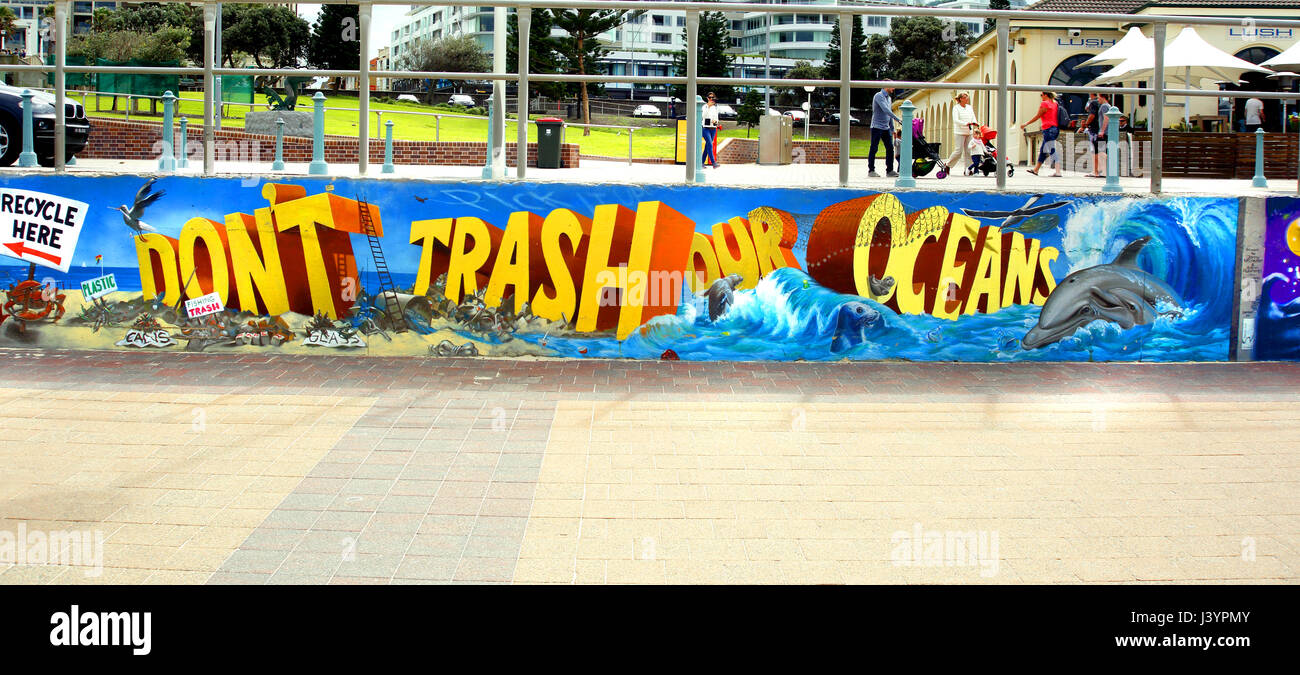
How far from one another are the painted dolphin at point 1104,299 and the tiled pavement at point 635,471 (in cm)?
72

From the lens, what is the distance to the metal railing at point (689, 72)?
999cm

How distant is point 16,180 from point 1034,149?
11117 mm

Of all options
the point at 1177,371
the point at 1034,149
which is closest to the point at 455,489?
the point at 1177,371

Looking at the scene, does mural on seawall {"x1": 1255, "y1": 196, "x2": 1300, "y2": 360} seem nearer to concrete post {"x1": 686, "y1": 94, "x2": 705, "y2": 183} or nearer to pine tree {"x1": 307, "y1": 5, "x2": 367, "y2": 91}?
concrete post {"x1": 686, "y1": 94, "x2": 705, "y2": 183}

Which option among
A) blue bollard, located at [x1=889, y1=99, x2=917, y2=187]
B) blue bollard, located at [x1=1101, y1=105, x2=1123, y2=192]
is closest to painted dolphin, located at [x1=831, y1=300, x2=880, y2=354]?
blue bollard, located at [x1=889, y1=99, x2=917, y2=187]

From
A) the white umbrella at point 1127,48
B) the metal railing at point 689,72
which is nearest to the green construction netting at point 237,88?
the metal railing at point 689,72

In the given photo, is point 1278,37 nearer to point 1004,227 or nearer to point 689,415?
point 1004,227

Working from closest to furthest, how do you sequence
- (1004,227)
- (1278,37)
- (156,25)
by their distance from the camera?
(1004,227) → (1278,37) → (156,25)

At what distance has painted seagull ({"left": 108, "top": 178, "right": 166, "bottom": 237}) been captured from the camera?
10.8 m

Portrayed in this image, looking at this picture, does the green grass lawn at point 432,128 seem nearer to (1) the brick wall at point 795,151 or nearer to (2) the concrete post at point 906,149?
(1) the brick wall at point 795,151

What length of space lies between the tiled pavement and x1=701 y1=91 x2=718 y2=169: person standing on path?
4098mm

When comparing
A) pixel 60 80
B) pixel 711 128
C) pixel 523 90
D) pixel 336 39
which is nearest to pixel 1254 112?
pixel 711 128

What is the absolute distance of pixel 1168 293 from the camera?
11.3 metres

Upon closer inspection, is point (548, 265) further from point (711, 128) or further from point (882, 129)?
point (882, 129)
